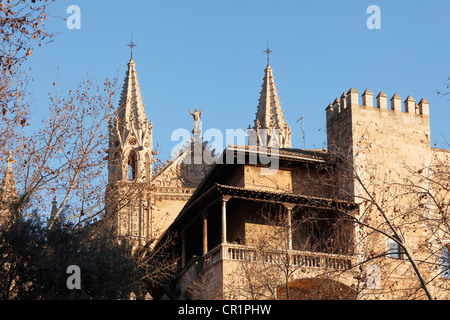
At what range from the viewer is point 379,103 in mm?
32781

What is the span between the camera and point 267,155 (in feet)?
99.3

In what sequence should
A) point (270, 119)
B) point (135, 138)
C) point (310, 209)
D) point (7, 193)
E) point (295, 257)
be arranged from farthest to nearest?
point (270, 119) < point (135, 138) < point (310, 209) < point (295, 257) < point (7, 193)

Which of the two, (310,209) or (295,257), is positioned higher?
(310,209)

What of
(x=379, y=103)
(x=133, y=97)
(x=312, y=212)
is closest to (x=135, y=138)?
(x=133, y=97)

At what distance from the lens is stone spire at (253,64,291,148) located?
47562 mm

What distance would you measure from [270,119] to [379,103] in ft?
54.6

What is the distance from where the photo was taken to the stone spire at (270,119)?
47.6 meters

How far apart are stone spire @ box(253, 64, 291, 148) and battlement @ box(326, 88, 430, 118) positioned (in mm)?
13747

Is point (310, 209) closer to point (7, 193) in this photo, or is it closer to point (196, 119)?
point (7, 193)

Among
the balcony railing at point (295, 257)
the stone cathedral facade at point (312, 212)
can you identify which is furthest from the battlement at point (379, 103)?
the balcony railing at point (295, 257)

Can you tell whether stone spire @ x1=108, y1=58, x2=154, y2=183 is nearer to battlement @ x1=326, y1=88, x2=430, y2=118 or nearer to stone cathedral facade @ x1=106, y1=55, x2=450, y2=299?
stone cathedral facade @ x1=106, y1=55, x2=450, y2=299

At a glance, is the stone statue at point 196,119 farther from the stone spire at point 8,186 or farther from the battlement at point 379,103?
the stone spire at point 8,186
